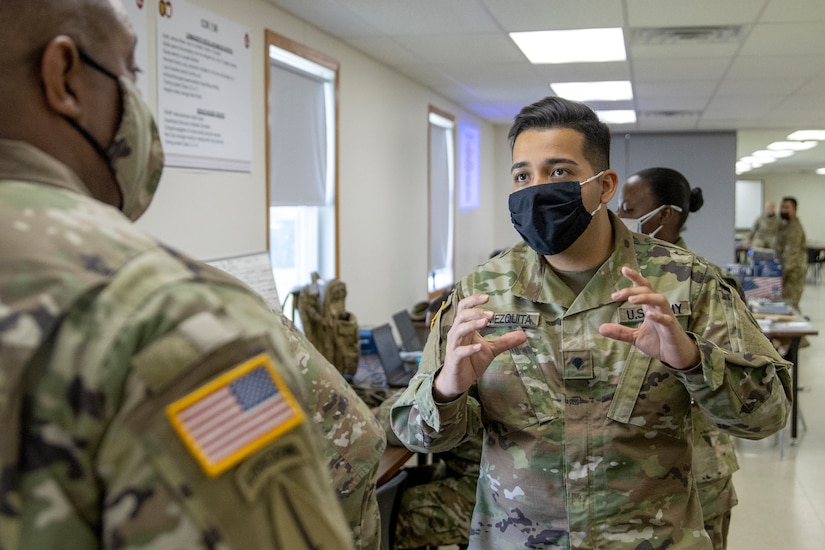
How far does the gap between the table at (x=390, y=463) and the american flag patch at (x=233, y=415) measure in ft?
6.52

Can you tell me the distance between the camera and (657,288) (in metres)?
1.68

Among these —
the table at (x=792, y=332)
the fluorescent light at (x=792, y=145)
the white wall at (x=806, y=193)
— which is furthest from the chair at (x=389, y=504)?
the white wall at (x=806, y=193)

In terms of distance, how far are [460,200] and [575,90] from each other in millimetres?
2045

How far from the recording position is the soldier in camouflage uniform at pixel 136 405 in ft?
1.88

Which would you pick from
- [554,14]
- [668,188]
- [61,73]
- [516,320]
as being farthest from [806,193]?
[61,73]

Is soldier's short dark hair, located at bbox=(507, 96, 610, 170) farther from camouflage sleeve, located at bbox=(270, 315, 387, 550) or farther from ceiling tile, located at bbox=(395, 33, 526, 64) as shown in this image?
ceiling tile, located at bbox=(395, 33, 526, 64)

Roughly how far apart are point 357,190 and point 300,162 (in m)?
0.97

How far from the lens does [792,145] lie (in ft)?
45.5

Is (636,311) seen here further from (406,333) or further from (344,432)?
(406,333)

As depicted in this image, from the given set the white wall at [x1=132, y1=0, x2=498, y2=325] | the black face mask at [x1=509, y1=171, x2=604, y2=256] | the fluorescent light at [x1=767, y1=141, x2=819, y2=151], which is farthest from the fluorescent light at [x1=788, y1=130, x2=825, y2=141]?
the black face mask at [x1=509, y1=171, x2=604, y2=256]

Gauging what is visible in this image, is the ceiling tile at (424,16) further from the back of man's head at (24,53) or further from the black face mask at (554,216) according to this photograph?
the back of man's head at (24,53)

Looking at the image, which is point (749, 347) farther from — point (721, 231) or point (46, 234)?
point (721, 231)

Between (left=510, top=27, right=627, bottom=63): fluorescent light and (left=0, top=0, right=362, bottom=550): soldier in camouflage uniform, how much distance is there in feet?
15.5

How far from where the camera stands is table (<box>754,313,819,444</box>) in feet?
17.8
